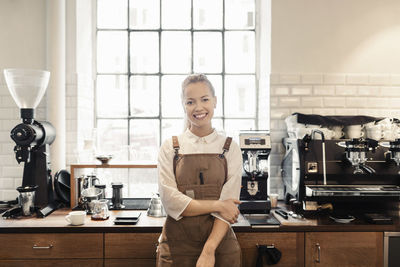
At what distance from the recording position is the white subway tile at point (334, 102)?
3125 mm

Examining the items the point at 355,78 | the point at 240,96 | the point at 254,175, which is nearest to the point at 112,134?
the point at 240,96

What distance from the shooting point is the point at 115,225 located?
2.32m

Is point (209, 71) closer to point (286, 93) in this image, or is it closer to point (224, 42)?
point (224, 42)

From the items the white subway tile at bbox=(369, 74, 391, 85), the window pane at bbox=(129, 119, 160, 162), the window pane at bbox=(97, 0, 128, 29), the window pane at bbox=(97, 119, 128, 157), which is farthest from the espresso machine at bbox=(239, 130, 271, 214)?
the window pane at bbox=(97, 0, 128, 29)

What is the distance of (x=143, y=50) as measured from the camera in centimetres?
351

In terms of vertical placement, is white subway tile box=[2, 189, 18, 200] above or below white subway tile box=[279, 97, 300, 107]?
below

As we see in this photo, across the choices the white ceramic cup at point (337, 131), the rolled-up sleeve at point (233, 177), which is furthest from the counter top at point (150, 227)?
the white ceramic cup at point (337, 131)

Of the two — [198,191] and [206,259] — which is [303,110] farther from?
[206,259]

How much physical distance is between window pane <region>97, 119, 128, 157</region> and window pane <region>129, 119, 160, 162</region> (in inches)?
2.9

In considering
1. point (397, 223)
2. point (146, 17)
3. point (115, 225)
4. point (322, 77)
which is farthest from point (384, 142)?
point (146, 17)

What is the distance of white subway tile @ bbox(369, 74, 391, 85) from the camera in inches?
123

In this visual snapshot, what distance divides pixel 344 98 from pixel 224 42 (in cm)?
129

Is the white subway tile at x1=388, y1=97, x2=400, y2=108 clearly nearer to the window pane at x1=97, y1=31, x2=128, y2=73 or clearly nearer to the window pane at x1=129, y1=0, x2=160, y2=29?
the window pane at x1=129, y1=0, x2=160, y2=29

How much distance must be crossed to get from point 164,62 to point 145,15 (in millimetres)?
520
